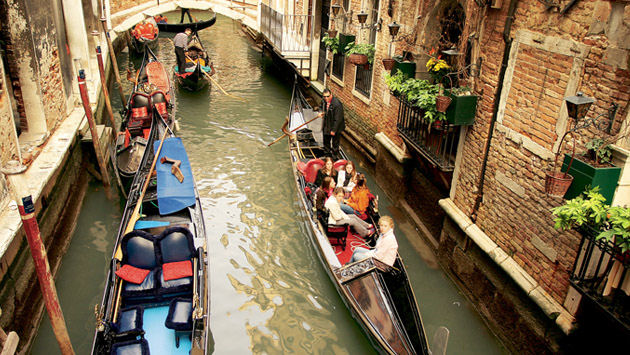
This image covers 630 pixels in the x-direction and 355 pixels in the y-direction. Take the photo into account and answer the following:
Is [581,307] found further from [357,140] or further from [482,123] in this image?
[357,140]

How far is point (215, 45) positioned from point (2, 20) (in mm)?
10826

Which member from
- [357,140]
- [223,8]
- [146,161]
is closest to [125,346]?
[146,161]

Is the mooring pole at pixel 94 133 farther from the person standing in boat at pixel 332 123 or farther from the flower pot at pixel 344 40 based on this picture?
the flower pot at pixel 344 40

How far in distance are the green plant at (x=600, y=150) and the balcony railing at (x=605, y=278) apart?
1.61 ft

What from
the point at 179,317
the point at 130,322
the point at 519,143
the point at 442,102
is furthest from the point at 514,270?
the point at 130,322

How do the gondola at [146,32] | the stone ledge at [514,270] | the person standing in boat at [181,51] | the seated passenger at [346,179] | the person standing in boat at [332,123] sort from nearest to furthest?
1. the stone ledge at [514,270]
2. the seated passenger at [346,179]
3. the person standing in boat at [332,123]
4. the person standing in boat at [181,51]
5. the gondola at [146,32]

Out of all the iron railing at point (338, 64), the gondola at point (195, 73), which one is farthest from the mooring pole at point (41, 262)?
the gondola at point (195, 73)

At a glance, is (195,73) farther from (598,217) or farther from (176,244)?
(598,217)

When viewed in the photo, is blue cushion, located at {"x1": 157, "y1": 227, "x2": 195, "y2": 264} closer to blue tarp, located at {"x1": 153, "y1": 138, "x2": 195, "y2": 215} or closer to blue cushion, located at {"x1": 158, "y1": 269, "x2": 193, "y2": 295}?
blue cushion, located at {"x1": 158, "y1": 269, "x2": 193, "y2": 295}

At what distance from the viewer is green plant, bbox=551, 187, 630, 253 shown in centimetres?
253

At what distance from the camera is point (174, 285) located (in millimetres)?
4066

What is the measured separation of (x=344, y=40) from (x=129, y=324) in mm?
5459

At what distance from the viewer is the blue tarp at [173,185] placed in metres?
5.11

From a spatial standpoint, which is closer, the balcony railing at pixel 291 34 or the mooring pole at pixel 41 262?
the mooring pole at pixel 41 262
